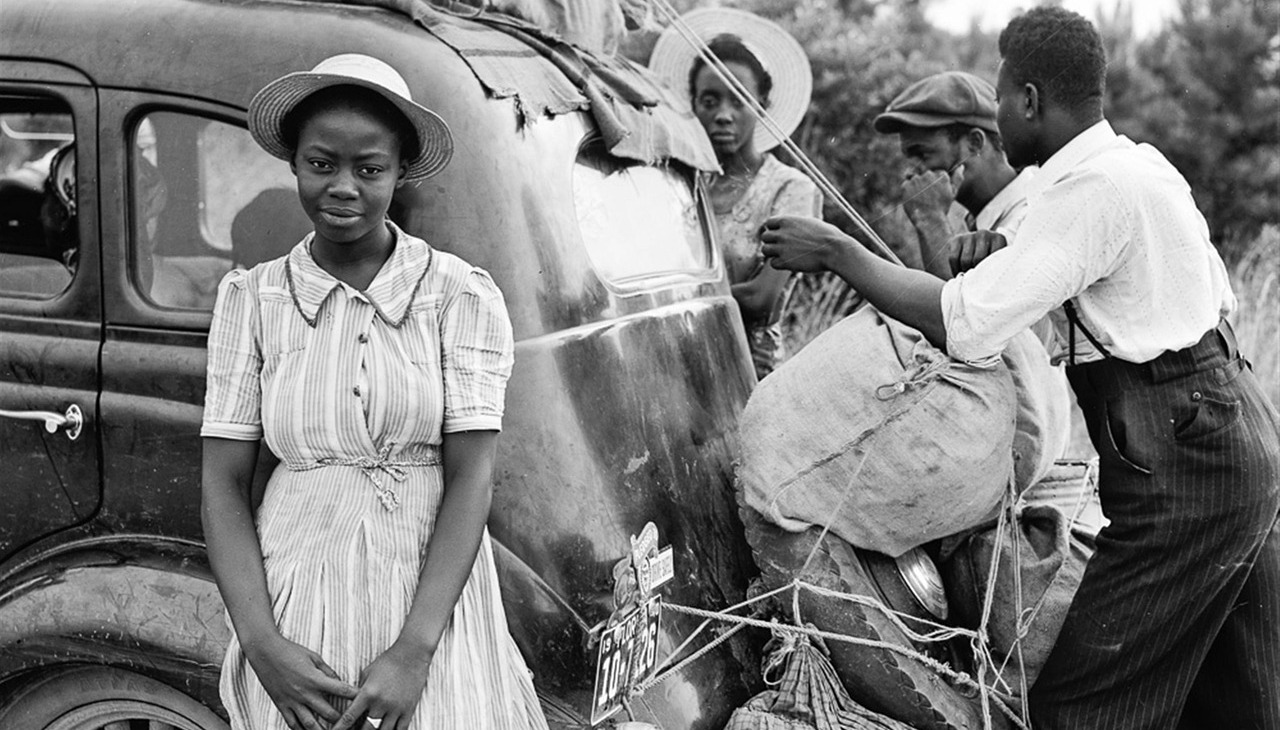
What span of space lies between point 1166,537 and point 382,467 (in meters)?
1.61

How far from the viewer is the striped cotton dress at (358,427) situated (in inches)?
88.0

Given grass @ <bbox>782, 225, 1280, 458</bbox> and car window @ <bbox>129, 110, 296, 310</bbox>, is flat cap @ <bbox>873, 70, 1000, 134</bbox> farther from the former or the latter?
grass @ <bbox>782, 225, 1280, 458</bbox>

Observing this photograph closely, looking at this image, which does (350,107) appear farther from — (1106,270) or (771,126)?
(1106,270)

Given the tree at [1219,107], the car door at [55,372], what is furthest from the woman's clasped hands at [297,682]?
the tree at [1219,107]

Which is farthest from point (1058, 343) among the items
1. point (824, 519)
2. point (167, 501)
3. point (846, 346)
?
point (167, 501)

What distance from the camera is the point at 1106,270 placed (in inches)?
104

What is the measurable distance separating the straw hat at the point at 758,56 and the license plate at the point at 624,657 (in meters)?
2.58

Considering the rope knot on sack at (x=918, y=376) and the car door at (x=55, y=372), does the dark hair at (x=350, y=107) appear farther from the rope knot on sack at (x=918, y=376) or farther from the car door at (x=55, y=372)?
the rope knot on sack at (x=918, y=376)

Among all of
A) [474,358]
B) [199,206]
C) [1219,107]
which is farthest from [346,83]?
[1219,107]

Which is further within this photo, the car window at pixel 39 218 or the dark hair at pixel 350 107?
the car window at pixel 39 218

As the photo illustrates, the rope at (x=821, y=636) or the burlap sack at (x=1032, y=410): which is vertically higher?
the burlap sack at (x=1032, y=410)

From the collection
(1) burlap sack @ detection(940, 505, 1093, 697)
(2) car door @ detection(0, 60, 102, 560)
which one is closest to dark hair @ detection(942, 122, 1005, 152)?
(1) burlap sack @ detection(940, 505, 1093, 697)

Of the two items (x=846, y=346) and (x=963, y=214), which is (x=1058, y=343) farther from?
(x=963, y=214)

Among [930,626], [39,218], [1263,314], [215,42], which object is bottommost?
[1263,314]
